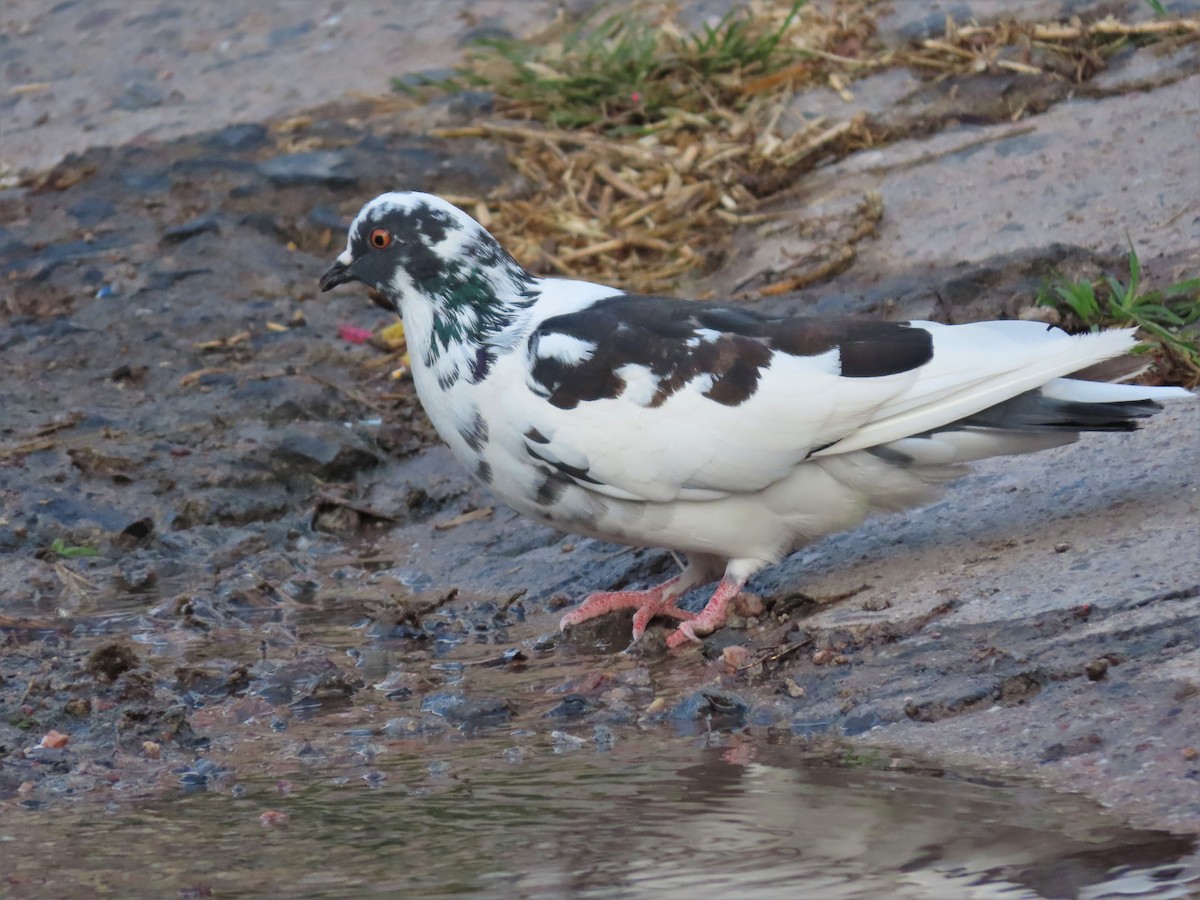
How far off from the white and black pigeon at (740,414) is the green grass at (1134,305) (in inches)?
42.9

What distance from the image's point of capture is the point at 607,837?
289 centimetres

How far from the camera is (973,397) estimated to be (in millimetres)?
4117

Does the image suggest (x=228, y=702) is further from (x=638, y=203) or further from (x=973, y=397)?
(x=638, y=203)

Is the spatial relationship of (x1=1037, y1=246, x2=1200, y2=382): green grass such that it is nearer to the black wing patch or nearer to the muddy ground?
the muddy ground

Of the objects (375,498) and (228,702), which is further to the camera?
(375,498)

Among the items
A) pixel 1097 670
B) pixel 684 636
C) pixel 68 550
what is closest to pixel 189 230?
pixel 68 550

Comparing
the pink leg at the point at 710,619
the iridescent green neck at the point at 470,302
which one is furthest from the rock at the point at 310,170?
the pink leg at the point at 710,619

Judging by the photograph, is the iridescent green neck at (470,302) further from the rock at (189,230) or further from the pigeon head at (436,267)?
the rock at (189,230)

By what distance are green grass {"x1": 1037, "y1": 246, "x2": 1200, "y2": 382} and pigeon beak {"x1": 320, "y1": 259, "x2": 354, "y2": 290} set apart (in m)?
2.31

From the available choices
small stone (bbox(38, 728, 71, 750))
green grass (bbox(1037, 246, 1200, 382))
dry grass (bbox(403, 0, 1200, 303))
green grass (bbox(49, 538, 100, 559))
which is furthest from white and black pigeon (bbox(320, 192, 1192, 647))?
dry grass (bbox(403, 0, 1200, 303))

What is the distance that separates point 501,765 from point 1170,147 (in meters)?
4.29

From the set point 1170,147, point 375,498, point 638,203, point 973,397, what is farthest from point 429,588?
point 1170,147

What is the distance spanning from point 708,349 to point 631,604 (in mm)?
791

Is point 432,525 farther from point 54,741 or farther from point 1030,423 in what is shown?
point 1030,423
